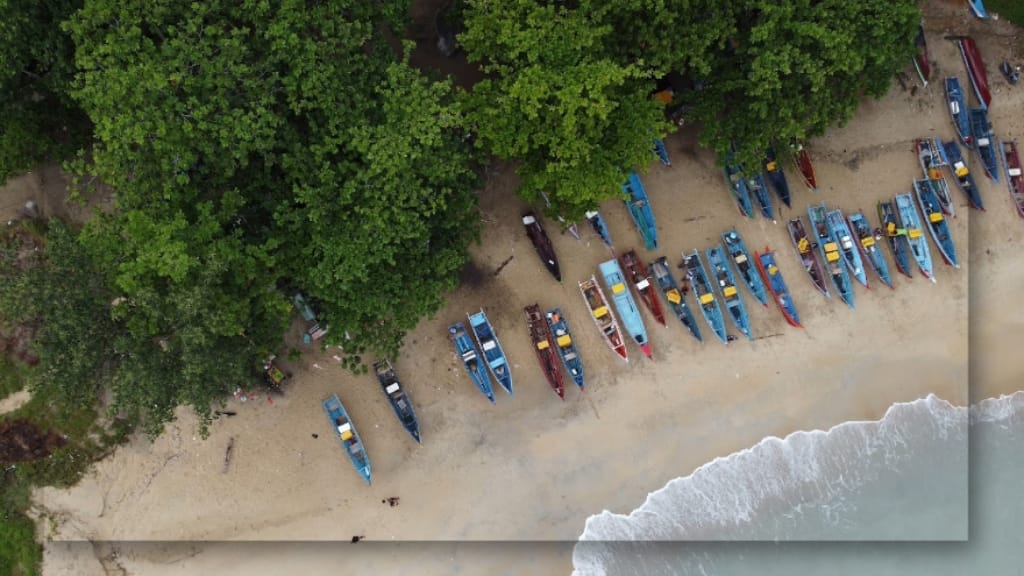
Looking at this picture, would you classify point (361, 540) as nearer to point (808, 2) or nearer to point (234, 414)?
point (234, 414)

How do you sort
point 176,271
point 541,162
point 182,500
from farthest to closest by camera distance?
point 182,500
point 541,162
point 176,271

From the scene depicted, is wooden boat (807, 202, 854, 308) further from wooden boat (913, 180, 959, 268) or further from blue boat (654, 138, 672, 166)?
blue boat (654, 138, 672, 166)

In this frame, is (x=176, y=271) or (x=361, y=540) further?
(x=361, y=540)

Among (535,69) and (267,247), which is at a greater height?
(535,69)

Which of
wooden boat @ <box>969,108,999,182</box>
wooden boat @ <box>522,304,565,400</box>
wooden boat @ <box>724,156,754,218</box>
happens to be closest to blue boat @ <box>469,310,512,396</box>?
wooden boat @ <box>522,304,565,400</box>

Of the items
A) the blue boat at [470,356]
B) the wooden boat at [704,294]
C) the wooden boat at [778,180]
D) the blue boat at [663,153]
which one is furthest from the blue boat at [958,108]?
the blue boat at [470,356]

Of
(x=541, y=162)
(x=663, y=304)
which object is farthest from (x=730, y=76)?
(x=663, y=304)
